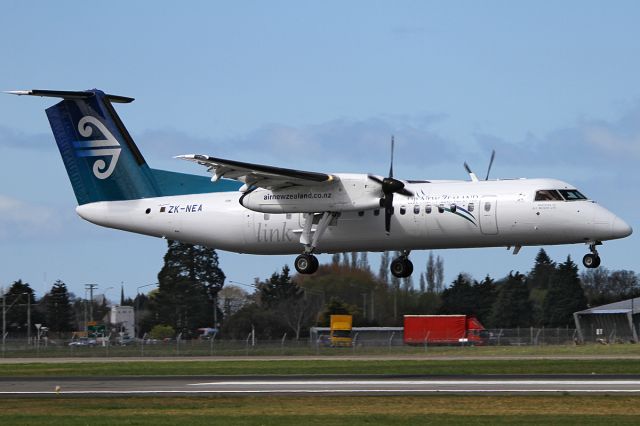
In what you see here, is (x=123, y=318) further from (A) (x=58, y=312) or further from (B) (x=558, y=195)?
(B) (x=558, y=195)

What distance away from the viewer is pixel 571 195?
33875mm

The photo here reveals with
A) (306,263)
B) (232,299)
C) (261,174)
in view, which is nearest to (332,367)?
(306,263)

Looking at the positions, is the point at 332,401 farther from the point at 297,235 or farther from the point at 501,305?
the point at 501,305

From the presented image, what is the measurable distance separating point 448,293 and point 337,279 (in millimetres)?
6041

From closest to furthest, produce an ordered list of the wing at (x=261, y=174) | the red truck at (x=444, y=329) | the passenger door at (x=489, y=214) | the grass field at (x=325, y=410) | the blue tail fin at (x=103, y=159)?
the grass field at (x=325, y=410) < the passenger door at (x=489, y=214) < the wing at (x=261, y=174) < the blue tail fin at (x=103, y=159) < the red truck at (x=444, y=329)

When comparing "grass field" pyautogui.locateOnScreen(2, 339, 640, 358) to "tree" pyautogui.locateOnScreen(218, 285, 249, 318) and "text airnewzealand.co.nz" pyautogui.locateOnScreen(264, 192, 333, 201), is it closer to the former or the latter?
"tree" pyautogui.locateOnScreen(218, 285, 249, 318)

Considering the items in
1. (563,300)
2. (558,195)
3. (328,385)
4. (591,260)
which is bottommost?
(328,385)

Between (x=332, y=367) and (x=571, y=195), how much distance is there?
9.25 metres

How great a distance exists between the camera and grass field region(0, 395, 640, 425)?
830 inches

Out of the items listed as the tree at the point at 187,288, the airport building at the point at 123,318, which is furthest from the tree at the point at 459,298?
the airport building at the point at 123,318

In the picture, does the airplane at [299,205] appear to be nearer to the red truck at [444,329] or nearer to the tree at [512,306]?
the red truck at [444,329]

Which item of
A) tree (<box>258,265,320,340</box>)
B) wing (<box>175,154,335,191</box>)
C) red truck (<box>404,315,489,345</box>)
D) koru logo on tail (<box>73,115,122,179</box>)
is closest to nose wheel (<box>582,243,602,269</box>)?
wing (<box>175,154,335,191</box>)

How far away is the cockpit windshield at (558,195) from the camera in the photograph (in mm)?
33719

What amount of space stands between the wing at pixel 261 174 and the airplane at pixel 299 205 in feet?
0.14
